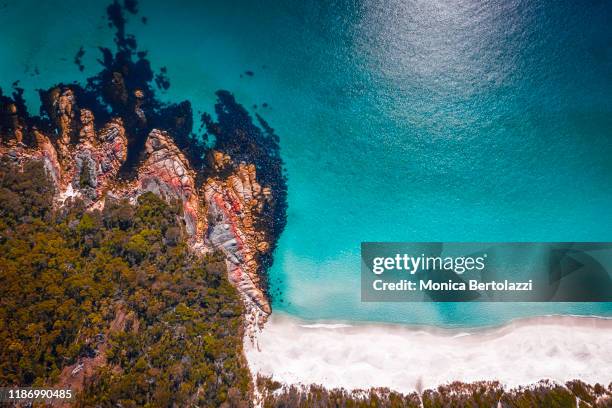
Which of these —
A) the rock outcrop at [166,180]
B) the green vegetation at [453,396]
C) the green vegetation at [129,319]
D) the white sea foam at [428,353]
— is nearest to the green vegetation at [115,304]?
the green vegetation at [129,319]

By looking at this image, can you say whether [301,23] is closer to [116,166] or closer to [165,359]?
[116,166]

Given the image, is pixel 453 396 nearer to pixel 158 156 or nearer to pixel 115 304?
pixel 115 304

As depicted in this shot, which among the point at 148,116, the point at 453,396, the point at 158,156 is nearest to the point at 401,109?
the point at 158,156

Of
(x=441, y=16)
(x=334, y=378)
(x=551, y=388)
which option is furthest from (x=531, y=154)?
(x=334, y=378)

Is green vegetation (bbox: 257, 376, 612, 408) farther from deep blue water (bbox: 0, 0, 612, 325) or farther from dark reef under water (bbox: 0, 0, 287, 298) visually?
dark reef under water (bbox: 0, 0, 287, 298)

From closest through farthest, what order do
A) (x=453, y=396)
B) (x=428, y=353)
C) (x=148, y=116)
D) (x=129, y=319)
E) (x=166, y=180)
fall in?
1. (x=129, y=319)
2. (x=453, y=396)
3. (x=166, y=180)
4. (x=428, y=353)
5. (x=148, y=116)

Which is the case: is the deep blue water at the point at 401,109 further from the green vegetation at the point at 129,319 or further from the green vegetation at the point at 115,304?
the green vegetation at the point at 115,304

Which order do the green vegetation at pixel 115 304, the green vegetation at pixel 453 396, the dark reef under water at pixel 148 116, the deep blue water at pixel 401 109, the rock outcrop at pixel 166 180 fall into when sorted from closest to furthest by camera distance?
the green vegetation at pixel 115 304, the green vegetation at pixel 453 396, the rock outcrop at pixel 166 180, the dark reef under water at pixel 148 116, the deep blue water at pixel 401 109
